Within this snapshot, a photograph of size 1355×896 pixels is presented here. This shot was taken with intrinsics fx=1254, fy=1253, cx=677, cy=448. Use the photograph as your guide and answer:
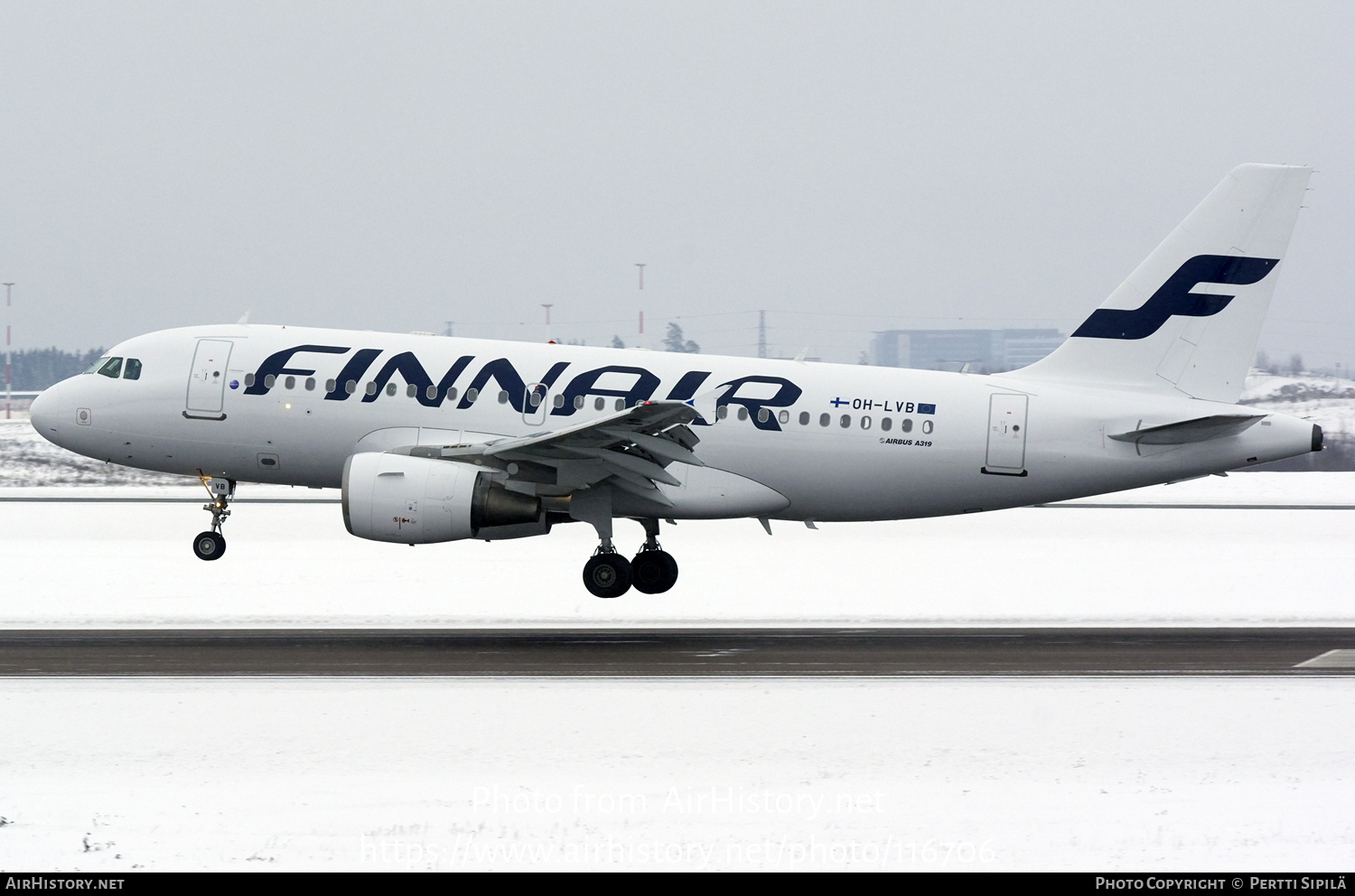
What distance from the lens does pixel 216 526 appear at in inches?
920

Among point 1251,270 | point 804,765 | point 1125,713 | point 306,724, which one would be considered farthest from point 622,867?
point 1251,270

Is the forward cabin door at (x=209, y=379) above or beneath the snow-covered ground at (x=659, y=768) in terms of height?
above

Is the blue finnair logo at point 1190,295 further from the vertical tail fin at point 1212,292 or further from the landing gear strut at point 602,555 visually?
the landing gear strut at point 602,555

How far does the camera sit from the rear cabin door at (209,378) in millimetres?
22578

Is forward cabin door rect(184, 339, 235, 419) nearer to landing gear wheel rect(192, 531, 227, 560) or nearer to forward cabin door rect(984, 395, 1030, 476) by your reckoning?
landing gear wheel rect(192, 531, 227, 560)

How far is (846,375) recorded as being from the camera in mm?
22672

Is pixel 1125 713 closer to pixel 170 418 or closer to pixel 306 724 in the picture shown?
pixel 306 724

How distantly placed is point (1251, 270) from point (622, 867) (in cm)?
1867

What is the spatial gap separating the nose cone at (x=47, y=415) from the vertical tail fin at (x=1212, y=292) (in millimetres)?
19331

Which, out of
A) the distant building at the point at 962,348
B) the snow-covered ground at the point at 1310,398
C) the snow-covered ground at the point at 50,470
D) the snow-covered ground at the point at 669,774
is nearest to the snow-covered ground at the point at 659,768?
the snow-covered ground at the point at 669,774

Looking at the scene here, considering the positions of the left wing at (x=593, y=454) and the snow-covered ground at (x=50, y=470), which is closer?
the left wing at (x=593, y=454)

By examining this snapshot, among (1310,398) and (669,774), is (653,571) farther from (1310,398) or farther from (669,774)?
(1310,398)

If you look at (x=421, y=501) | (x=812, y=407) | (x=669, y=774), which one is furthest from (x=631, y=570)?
(x=669, y=774)

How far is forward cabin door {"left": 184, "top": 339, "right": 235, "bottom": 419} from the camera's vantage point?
22.6 metres
